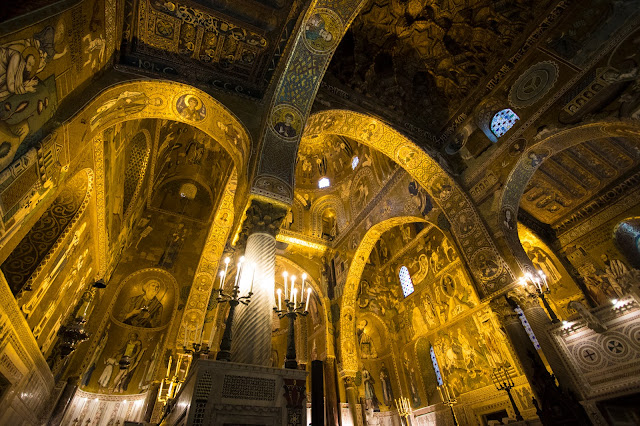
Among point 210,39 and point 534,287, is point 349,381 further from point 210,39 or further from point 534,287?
point 210,39

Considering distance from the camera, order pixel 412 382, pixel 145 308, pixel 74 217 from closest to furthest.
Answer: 1. pixel 74 217
2. pixel 145 308
3. pixel 412 382

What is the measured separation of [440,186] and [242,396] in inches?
296

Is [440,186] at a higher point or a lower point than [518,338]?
higher

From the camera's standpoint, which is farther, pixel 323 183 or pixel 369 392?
pixel 323 183

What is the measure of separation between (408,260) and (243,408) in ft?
37.4

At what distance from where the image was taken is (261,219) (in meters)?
5.20

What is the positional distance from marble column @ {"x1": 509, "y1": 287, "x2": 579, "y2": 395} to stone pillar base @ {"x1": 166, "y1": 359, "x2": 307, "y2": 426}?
5384 millimetres

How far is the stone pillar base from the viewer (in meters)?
2.72

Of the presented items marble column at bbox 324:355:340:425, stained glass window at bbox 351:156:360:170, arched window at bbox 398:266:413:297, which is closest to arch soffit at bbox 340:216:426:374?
marble column at bbox 324:355:340:425

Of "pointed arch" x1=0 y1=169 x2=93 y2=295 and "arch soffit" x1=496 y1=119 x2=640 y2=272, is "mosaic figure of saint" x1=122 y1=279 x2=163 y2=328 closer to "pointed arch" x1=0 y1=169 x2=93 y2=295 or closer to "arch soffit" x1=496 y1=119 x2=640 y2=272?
"pointed arch" x1=0 y1=169 x2=93 y2=295

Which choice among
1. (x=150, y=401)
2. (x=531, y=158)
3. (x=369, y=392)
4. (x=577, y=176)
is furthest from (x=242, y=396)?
(x=577, y=176)

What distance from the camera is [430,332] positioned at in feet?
37.0

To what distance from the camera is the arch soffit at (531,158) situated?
585 cm

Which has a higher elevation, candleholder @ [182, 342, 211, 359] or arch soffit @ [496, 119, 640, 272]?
arch soffit @ [496, 119, 640, 272]
